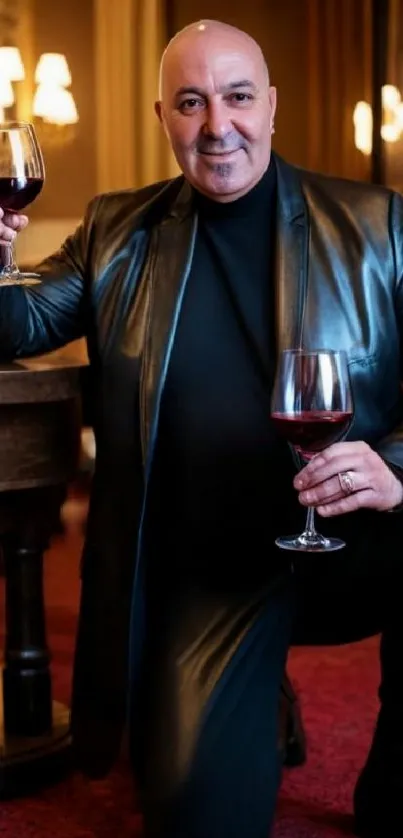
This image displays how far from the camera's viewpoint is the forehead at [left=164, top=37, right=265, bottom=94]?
5.46 ft

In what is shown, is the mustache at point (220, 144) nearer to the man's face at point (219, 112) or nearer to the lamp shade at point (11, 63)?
the man's face at point (219, 112)

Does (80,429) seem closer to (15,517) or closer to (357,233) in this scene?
(15,517)

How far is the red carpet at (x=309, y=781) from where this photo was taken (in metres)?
1.86

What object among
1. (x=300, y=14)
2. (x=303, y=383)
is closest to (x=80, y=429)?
(x=303, y=383)

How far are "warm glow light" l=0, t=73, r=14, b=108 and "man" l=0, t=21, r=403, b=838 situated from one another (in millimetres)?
3866

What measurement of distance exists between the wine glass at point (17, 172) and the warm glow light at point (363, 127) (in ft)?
13.7

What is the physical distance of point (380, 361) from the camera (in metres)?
1.62

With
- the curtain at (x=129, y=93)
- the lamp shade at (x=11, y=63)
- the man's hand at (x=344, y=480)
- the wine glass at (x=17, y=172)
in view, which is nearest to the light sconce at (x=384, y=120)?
the curtain at (x=129, y=93)

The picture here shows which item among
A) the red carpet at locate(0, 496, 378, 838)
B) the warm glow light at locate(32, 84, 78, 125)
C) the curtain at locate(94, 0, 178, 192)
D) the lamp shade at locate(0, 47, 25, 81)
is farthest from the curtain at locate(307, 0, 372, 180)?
the red carpet at locate(0, 496, 378, 838)

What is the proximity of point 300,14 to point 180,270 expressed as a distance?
4.44 m

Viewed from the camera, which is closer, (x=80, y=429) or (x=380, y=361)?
(x=380, y=361)

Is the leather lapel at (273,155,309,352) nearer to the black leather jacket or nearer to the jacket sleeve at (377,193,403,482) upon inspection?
the black leather jacket

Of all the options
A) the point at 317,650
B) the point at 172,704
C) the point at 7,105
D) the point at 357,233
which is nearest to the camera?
the point at 172,704

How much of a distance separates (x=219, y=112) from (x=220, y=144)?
47 millimetres
